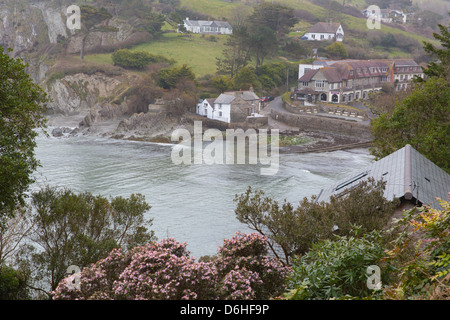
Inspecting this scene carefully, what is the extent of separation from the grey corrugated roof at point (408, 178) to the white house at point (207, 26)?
79.4 m

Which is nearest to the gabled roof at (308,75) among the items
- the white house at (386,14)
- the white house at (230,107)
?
the white house at (230,107)

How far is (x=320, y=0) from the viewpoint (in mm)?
136500

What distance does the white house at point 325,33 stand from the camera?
97.6 metres

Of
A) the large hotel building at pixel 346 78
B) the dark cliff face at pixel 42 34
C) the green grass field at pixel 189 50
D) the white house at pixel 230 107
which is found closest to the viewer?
the white house at pixel 230 107

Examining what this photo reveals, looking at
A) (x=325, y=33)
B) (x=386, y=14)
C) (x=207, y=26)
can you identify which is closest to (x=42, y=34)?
(x=207, y=26)

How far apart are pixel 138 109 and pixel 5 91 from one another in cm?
4678

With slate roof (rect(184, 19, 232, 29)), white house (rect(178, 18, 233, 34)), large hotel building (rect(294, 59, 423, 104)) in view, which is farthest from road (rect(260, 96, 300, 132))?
slate roof (rect(184, 19, 232, 29))

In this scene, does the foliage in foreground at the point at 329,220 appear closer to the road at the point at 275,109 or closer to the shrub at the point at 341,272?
the shrub at the point at 341,272

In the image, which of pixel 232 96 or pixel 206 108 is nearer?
pixel 232 96

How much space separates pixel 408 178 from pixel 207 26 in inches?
3369

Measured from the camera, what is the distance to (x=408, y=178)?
575 inches

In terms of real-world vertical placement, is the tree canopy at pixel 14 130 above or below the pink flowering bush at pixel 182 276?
above

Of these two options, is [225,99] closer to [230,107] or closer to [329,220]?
[230,107]

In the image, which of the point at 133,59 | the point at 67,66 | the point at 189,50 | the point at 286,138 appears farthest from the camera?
the point at 189,50
